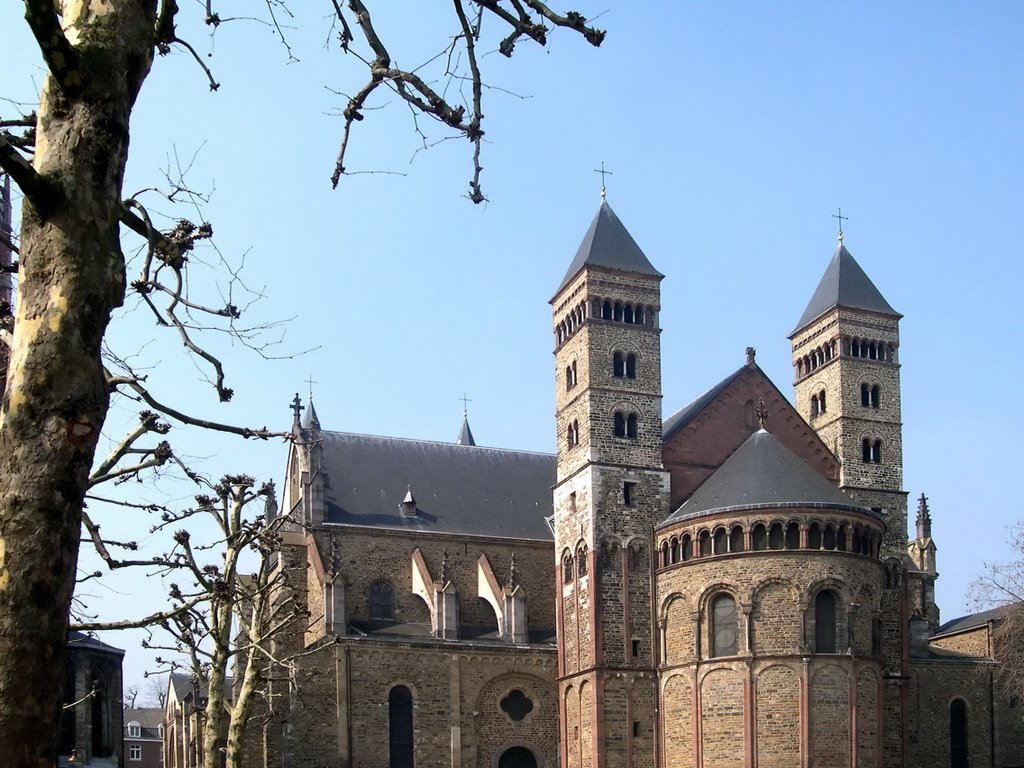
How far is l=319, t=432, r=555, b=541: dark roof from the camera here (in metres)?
53.3

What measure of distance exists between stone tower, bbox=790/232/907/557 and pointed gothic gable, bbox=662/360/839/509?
42.9 inches

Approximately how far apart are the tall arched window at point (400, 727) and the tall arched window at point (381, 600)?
4.31 m

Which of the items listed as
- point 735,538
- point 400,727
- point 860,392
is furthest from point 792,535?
point 400,727

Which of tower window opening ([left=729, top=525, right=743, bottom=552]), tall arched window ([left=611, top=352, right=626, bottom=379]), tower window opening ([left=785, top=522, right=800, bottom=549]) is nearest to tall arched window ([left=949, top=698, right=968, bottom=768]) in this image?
tower window opening ([left=785, top=522, right=800, bottom=549])

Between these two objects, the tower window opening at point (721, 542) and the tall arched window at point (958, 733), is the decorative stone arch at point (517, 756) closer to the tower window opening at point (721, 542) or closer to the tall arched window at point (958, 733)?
the tower window opening at point (721, 542)

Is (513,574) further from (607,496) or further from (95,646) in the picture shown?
(95,646)

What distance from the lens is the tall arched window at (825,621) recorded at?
42.5 meters

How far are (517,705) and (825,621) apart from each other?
12.7m

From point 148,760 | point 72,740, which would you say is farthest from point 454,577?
point 148,760

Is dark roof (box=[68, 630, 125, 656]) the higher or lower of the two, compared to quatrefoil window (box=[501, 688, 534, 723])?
higher

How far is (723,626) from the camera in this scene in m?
43.7

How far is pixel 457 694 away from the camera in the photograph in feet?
159

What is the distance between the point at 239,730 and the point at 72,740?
10338 millimetres

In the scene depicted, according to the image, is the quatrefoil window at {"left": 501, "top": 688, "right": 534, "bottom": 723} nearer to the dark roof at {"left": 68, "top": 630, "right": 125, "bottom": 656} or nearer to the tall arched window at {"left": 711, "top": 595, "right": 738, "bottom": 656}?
the tall arched window at {"left": 711, "top": 595, "right": 738, "bottom": 656}
